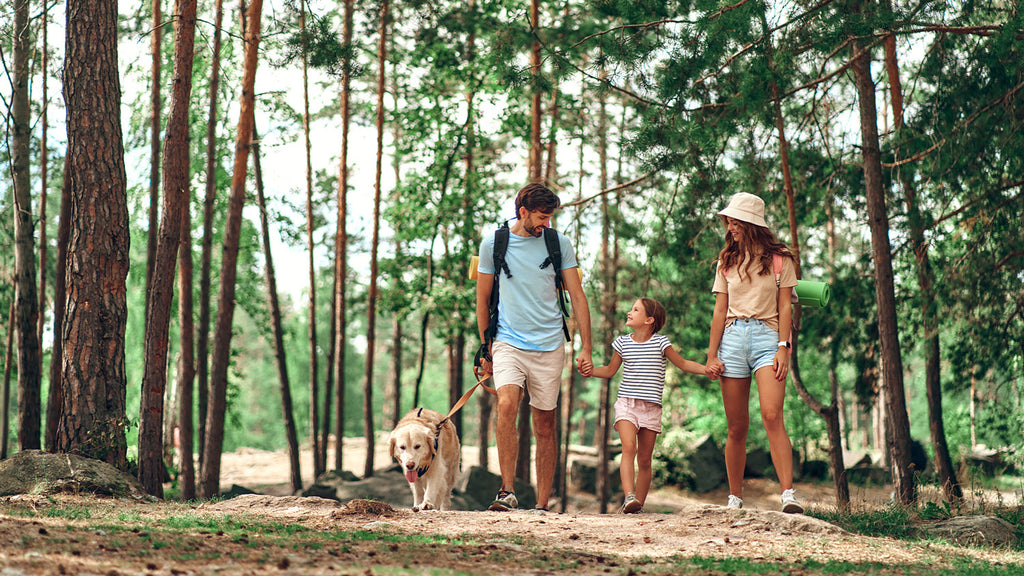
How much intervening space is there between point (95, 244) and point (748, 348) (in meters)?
5.83

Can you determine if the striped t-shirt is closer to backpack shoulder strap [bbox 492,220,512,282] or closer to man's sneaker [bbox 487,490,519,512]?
backpack shoulder strap [bbox 492,220,512,282]

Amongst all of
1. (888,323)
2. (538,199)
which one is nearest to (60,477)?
(538,199)

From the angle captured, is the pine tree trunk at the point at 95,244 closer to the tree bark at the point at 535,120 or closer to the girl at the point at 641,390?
the girl at the point at 641,390

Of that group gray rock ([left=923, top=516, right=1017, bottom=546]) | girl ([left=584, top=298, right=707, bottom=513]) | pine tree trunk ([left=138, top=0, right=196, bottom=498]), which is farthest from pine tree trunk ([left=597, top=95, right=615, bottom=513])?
gray rock ([left=923, top=516, right=1017, bottom=546])

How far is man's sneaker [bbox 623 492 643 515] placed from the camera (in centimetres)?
664

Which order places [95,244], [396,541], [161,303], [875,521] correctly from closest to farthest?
[396,541]
[875,521]
[95,244]
[161,303]

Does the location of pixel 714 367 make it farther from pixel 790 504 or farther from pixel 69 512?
pixel 69 512

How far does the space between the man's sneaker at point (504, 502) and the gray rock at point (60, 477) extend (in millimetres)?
2972

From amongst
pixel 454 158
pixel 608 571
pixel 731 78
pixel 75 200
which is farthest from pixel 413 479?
pixel 454 158

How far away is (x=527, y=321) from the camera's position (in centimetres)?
651

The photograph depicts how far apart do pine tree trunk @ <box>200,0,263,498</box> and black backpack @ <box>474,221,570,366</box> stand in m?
8.58

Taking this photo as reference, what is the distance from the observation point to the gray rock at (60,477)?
6.68 m

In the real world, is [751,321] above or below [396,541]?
above

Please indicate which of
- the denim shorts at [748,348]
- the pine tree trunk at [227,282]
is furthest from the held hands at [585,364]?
the pine tree trunk at [227,282]
